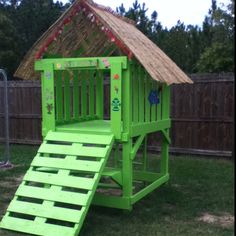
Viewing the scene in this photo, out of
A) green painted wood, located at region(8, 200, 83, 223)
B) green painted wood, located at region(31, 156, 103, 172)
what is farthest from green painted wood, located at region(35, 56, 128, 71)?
green painted wood, located at region(8, 200, 83, 223)

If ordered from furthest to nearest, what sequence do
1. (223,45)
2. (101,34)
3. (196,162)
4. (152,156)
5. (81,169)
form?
(223,45)
(152,156)
(196,162)
(101,34)
(81,169)

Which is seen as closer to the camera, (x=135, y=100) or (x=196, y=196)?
(x=135, y=100)

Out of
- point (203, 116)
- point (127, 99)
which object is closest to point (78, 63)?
point (127, 99)

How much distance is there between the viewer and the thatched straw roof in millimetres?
5434

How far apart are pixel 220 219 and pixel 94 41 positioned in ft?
10.5

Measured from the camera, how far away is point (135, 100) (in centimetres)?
559

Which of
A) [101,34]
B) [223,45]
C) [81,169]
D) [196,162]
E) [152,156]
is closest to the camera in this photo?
[81,169]

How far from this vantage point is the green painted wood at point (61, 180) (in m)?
4.84

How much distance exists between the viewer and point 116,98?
5.39 meters

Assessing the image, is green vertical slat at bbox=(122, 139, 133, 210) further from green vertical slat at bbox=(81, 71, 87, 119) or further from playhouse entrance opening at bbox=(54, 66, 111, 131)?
green vertical slat at bbox=(81, 71, 87, 119)

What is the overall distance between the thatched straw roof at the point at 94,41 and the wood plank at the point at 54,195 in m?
1.76

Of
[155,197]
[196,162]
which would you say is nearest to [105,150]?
[155,197]

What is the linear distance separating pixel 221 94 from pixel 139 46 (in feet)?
12.1

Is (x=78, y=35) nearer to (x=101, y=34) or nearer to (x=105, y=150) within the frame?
(x=101, y=34)
